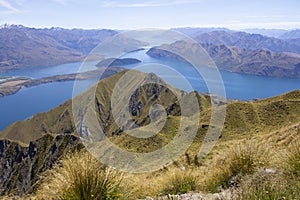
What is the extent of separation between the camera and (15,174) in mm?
81875

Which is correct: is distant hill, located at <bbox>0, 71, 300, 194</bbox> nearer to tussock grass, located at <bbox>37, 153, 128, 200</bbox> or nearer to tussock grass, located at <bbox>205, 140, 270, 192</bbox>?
tussock grass, located at <bbox>37, 153, 128, 200</bbox>

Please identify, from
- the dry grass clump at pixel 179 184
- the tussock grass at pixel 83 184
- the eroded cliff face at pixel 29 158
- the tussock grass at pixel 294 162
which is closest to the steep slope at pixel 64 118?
the eroded cliff face at pixel 29 158

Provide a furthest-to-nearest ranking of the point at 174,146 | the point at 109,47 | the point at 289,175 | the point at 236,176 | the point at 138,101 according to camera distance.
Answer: the point at 138,101
the point at 174,146
the point at 109,47
the point at 236,176
the point at 289,175

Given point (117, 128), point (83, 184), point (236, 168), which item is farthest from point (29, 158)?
point (83, 184)

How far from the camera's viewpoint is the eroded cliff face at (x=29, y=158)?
73.7 m

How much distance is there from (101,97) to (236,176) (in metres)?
145

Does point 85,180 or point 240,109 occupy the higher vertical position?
point 85,180

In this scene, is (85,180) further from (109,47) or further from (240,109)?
(240,109)

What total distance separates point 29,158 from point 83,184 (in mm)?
90144

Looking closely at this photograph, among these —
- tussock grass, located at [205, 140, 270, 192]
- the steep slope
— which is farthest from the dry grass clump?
the steep slope

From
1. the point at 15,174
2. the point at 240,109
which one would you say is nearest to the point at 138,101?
the point at 15,174

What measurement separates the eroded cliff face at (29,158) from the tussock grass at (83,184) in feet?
222

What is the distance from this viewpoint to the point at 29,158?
84000 millimetres

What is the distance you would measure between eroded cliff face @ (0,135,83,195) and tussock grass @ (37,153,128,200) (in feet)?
222
